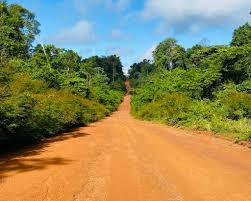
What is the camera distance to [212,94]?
1658 inches

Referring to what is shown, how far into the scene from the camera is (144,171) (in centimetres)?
1093

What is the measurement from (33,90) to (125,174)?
57.1ft

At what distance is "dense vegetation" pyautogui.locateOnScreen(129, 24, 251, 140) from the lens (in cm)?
2556

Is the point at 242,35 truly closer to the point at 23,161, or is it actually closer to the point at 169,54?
the point at 169,54

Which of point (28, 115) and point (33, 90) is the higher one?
point (33, 90)

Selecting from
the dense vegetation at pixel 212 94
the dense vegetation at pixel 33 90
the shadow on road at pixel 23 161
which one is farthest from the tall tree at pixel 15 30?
the shadow on road at pixel 23 161

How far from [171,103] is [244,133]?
53.2 feet

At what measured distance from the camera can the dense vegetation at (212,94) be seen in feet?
83.9

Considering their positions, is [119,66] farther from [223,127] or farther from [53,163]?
[53,163]

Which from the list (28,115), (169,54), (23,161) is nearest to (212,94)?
(28,115)

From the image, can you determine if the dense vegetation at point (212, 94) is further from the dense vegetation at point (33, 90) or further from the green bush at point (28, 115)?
the green bush at point (28, 115)

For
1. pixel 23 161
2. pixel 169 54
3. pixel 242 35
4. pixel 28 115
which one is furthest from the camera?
pixel 169 54

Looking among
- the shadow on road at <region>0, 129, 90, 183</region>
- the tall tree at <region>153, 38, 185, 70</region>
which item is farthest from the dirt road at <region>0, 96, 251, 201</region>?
the tall tree at <region>153, 38, 185, 70</region>

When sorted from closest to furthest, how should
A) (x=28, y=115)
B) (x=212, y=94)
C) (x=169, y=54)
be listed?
1. (x=28, y=115)
2. (x=212, y=94)
3. (x=169, y=54)
